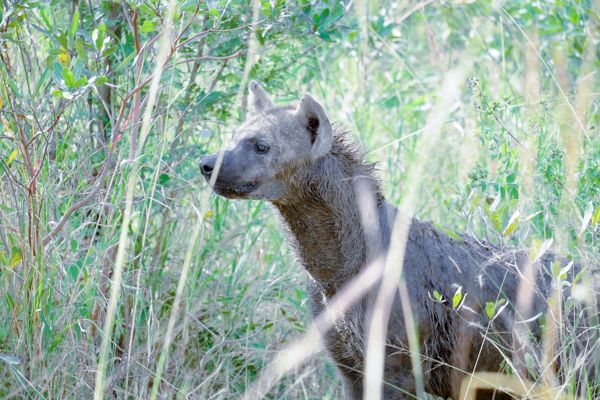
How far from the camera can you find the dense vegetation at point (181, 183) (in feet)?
12.8

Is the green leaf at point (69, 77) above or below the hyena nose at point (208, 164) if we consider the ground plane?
above

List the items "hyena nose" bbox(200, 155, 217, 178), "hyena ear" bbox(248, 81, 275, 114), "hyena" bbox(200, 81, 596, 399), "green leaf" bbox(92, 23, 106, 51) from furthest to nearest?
"hyena ear" bbox(248, 81, 275, 114) → "hyena" bbox(200, 81, 596, 399) → "hyena nose" bbox(200, 155, 217, 178) → "green leaf" bbox(92, 23, 106, 51)

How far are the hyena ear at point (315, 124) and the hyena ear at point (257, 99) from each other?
34 centimetres

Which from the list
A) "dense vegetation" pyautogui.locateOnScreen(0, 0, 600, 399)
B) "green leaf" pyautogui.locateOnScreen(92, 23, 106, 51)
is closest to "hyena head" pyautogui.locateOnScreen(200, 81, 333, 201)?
"dense vegetation" pyautogui.locateOnScreen(0, 0, 600, 399)

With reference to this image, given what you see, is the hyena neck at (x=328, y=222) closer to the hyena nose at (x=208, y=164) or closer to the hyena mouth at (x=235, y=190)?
the hyena mouth at (x=235, y=190)

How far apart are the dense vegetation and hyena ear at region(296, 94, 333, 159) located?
9.0 inches

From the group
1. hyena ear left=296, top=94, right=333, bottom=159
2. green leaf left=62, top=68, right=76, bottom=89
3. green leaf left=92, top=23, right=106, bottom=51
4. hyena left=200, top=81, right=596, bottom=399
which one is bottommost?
hyena left=200, top=81, right=596, bottom=399

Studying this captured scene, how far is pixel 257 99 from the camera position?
4520 millimetres

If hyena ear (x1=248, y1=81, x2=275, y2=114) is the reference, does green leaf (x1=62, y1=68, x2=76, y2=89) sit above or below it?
above

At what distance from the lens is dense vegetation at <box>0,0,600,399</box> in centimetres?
391

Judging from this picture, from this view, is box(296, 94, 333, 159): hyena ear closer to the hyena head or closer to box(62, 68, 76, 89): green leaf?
the hyena head

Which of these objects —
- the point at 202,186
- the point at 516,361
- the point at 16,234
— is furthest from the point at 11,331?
the point at 516,361

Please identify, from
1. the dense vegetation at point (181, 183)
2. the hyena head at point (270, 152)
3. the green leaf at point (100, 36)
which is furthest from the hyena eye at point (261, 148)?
the green leaf at point (100, 36)

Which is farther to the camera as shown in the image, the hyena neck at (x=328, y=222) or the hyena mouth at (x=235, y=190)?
the hyena neck at (x=328, y=222)
